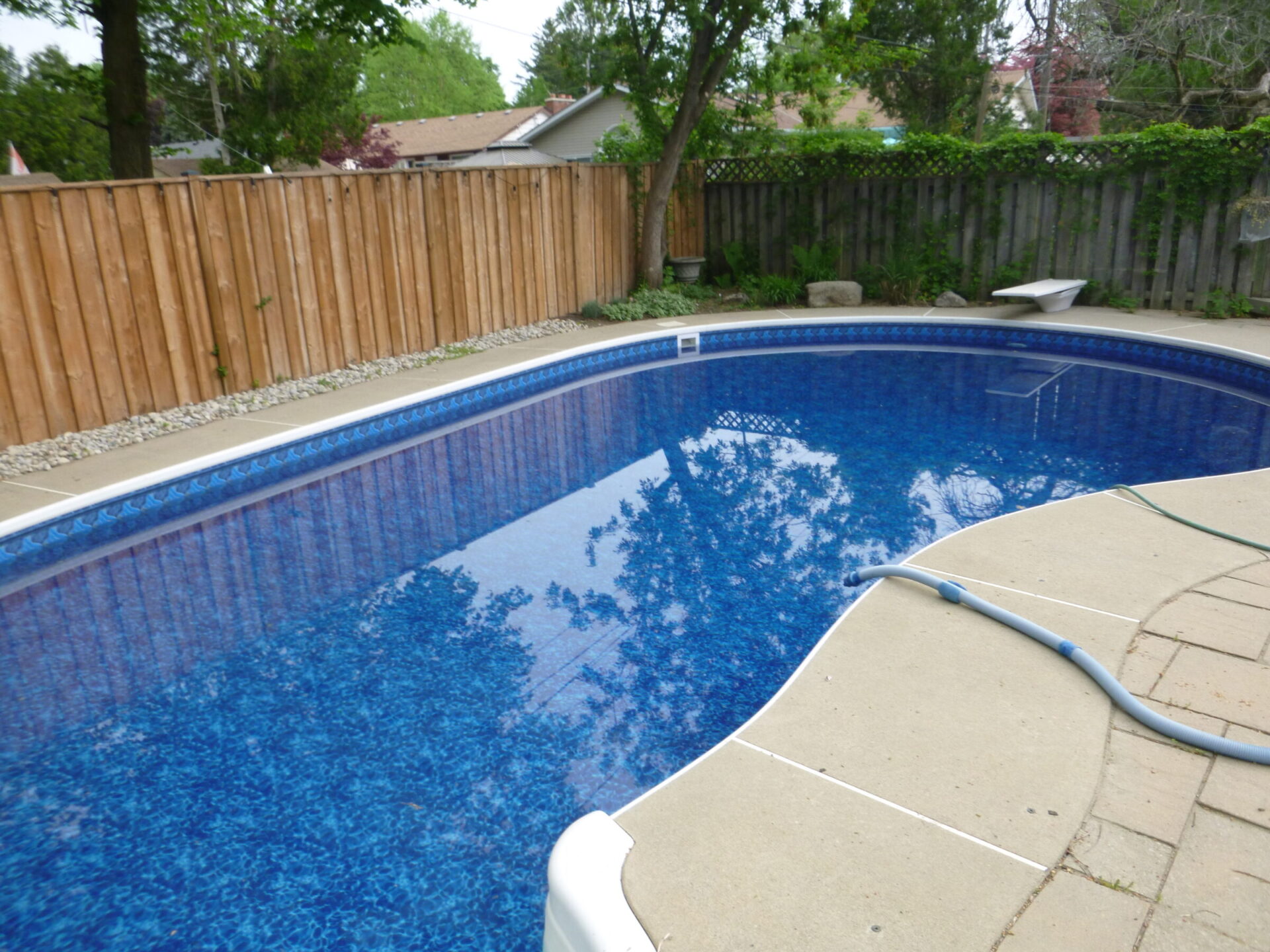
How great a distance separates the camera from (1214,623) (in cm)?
312

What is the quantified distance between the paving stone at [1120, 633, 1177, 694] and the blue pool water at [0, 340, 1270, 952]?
45.6 inches

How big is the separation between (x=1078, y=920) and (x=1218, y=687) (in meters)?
1.22

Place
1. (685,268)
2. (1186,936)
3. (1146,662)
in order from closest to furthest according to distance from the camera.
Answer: (1186,936) → (1146,662) → (685,268)

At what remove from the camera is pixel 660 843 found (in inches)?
85.8

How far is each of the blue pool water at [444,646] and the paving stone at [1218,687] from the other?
1.28 metres

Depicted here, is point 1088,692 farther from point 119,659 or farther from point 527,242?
point 527,242

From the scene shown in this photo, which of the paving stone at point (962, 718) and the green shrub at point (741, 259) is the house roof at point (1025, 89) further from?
the paving stone at point (962, 718)

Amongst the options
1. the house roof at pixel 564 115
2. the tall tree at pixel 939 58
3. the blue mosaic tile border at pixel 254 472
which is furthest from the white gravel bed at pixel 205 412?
the house roof at pixel 564 115

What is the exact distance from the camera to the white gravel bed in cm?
563

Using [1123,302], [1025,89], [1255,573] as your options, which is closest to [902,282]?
[1123,302]

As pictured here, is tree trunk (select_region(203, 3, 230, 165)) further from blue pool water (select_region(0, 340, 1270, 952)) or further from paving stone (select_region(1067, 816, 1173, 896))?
paving stone (select_region(1067, 816, 1173, 896))

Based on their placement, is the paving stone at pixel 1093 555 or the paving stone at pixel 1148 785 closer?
the paving stone at pixel 1148 785

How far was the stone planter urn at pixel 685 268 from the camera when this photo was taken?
11492 millimetres

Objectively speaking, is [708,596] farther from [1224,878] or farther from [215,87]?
[215,87]
